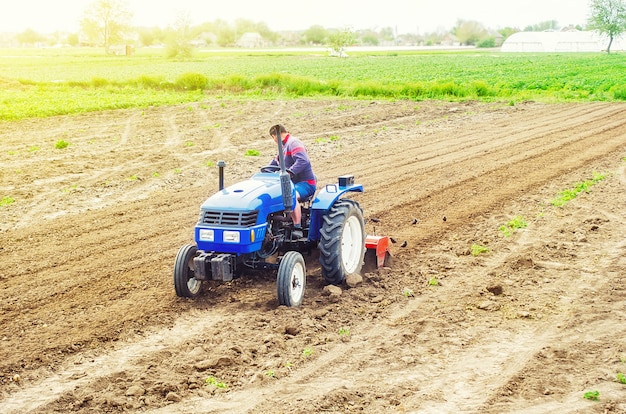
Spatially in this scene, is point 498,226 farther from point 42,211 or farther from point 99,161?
point 99,161

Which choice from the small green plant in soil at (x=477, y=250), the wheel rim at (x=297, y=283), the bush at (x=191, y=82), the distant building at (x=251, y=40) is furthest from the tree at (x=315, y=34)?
the wheel rim at (x=297, y=283)

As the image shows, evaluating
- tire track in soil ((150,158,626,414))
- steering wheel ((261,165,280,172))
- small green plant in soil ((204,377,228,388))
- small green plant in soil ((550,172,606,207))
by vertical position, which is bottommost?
small green plant in soil ((204,377,228,388))

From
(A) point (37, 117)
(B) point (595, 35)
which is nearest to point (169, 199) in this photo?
(A) point (37, 117)

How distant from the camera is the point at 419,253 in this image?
10.1 m

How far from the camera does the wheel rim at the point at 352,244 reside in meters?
8.78

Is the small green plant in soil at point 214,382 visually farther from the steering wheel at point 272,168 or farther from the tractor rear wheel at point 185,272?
the steering wheel at point 272,168

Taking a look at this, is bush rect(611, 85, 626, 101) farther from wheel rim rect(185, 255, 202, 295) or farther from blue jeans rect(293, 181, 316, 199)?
wheel rim rect(185, 255, 202, 295)

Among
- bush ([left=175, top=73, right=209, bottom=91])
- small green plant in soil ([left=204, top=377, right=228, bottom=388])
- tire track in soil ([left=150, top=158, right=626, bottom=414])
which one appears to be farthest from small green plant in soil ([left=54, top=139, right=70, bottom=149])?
bush ([left=175, top=73, right=209, bottom=91])

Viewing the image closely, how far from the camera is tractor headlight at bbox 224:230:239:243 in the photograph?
7.47 m

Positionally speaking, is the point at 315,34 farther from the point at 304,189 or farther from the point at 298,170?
the point at 298,170

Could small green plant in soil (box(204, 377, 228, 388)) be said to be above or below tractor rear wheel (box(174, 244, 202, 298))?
below

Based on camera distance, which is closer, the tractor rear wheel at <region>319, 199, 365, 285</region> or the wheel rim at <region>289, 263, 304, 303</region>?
the wheel rim at <region>289, 263, 304, 303</region>

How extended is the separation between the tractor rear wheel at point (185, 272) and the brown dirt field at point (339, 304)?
0.16 metres

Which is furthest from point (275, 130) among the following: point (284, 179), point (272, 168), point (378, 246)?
point (378, 246)
